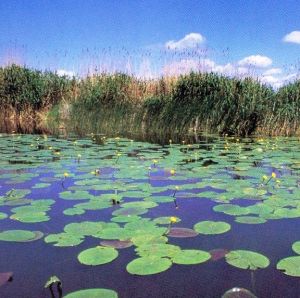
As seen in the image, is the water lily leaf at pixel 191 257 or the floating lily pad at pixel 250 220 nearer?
the water lily leaf at pixel 191 257

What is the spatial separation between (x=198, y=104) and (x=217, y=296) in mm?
9155

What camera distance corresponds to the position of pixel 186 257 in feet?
6.82

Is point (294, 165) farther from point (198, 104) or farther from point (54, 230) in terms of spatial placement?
point (198, 104)

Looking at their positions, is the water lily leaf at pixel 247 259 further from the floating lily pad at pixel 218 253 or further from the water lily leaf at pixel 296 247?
the water lily leaf at pixel 296 247

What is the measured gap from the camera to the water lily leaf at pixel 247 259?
199 cm

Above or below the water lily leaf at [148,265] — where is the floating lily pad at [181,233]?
above

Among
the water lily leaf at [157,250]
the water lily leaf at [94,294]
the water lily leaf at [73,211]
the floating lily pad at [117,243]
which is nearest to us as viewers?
the water lily leaf at [94,294]

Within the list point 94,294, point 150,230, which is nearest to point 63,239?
point 150,230

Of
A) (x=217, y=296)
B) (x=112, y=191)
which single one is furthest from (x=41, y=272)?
(x=112, y=191)

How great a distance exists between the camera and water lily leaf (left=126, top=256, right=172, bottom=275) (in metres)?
1.91

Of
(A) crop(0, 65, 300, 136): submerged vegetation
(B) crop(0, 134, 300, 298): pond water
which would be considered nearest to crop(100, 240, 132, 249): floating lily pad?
(B) crop(0, 134, 300, 298): pond water

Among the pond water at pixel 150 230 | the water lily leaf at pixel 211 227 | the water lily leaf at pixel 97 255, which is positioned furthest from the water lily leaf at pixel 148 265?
the water lily leaf at pixel 211 227

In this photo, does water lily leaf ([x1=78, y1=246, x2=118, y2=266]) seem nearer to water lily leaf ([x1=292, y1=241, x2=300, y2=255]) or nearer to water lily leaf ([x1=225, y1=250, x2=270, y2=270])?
water lily leaf ([x1=225, y1=250, x2=270, y2=270])

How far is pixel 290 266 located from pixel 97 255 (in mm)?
990
